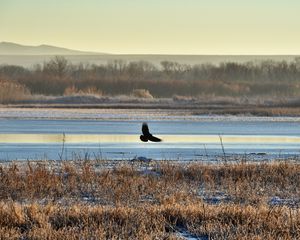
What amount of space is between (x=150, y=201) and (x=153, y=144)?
12.3 m

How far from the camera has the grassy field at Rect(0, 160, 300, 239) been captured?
906cm

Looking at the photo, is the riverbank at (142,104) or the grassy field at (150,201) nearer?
the grassy field at (150,201)

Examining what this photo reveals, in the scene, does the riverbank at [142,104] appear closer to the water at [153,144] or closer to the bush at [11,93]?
the bush at [11,93]

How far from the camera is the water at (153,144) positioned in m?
19.7

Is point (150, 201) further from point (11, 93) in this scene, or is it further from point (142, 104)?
point (11, 93)

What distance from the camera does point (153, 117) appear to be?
120 ft

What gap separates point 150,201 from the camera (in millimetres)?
11609

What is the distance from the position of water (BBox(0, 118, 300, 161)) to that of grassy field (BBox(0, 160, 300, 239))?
6.62 ft

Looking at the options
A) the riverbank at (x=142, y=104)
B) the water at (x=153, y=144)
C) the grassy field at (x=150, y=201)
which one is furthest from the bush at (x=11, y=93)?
the grassy field at (x=150, y=201)

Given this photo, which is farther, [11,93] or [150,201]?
[11,93]

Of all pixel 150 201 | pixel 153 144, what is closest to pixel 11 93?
pixel 153 144

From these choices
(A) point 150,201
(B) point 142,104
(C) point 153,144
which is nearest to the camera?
(A) point 150,201

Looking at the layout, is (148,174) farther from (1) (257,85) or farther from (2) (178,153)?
(1) (257,85)

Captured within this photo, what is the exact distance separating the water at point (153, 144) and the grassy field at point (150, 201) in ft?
6.62
